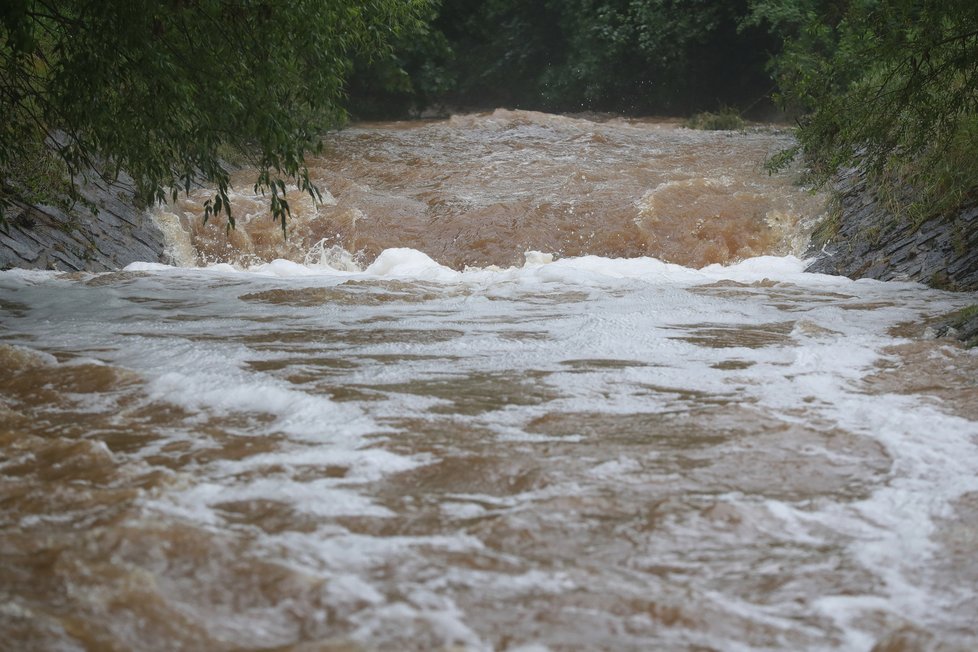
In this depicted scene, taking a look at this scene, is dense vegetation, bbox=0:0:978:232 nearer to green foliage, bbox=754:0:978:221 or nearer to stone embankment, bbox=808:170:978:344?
green foliage, bbox=754:0:978:221

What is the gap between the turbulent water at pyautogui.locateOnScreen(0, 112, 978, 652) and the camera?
7.88 ft

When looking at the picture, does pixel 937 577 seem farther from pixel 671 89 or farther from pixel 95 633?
pixel 671 89

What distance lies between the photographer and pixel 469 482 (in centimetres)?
335

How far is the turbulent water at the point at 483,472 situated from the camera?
2.40m

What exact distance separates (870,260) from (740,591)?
299 inches

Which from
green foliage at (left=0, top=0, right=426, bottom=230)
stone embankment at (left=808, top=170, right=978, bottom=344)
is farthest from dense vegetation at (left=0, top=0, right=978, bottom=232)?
stone embankment at (left=808, top=170, right=978, bottom=344)

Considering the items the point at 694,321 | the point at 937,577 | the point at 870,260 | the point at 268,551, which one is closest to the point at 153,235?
the point at 694,321

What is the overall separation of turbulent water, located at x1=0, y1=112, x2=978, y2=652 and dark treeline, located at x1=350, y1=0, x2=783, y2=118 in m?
16.5

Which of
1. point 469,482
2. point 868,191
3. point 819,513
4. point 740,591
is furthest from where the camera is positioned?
point 868,191

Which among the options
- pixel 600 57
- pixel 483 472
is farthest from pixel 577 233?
pixel 600 57

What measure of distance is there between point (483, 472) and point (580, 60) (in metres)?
24.6

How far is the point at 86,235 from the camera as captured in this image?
9984 millimetres

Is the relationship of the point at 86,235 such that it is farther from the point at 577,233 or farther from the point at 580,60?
the point at 580,60

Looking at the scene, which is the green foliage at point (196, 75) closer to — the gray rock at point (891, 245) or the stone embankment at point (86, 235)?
the stone embankment at point (86, 235)
